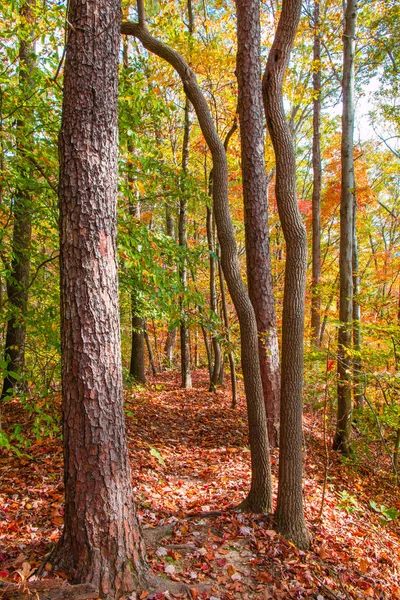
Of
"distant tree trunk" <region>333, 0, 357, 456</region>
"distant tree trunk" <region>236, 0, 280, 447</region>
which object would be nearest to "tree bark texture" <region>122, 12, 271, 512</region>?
"distant tree trunk" <region>236, 0, 280, 447</region>

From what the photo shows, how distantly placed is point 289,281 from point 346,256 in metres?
3.52

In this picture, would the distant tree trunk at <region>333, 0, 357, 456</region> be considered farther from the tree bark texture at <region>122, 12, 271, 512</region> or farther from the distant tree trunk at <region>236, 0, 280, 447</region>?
the tree bark texture at <region>122, 12, 271, 512</region>

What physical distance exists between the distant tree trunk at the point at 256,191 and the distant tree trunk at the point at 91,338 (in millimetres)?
2285

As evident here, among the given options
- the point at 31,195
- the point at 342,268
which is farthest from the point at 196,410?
the point at 31,195

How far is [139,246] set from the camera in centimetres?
440

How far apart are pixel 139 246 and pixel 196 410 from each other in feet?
15.0

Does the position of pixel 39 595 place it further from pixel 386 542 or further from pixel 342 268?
pixel 342 268

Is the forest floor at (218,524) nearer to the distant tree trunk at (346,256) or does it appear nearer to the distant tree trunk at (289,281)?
the distant tree trunk at (289,281)

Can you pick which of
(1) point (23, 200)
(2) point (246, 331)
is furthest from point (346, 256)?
(1) point (23, 200)

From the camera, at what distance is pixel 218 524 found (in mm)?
3482

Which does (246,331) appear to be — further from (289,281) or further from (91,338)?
(91,338)

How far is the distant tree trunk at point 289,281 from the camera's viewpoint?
328cm

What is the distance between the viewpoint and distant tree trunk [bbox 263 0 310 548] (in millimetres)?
3283

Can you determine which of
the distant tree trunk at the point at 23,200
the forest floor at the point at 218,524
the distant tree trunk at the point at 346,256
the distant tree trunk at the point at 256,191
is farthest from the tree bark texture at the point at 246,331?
the distant tree trunk at the point at 346,256
